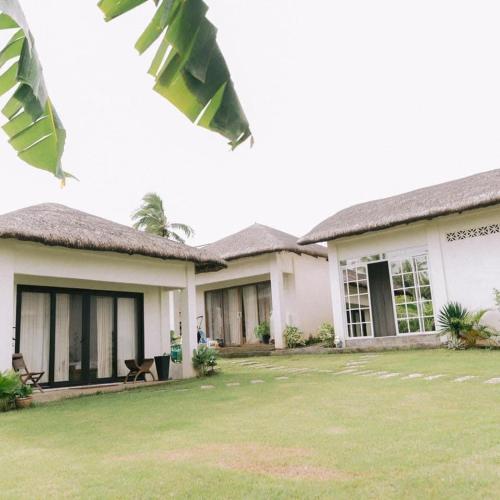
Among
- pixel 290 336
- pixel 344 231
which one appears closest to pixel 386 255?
pixel 344 231

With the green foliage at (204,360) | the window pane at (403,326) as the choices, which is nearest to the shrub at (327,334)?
the window pane at (403,326)

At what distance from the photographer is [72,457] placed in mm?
4031

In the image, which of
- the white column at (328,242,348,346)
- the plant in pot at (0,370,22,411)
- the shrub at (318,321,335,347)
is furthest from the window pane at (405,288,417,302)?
the plant in pot at (0,370,22,411)

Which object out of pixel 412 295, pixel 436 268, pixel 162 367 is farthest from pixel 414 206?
pixel 162 367

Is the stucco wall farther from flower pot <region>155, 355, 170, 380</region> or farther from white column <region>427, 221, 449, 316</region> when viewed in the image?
flower pot <region>155, 355, 170, 380</region>

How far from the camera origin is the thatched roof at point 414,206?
11250mm

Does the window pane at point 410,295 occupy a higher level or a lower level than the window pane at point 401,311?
higher

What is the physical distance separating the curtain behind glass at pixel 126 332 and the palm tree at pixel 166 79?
28.9 ft

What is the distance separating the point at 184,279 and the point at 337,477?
323 inches

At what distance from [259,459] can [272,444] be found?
430 mm

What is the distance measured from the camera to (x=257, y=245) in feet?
51.6

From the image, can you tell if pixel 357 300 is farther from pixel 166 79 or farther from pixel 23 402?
pixel 166 79

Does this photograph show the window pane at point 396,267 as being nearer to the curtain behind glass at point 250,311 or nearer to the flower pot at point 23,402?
the curtain behind glass at point 250,311

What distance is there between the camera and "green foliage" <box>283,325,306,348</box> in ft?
49.4
